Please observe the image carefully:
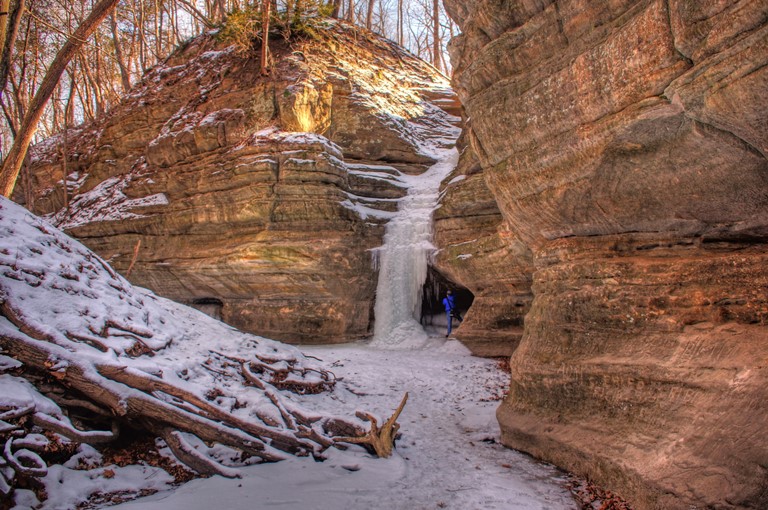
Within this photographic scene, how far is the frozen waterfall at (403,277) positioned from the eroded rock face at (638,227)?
292 inches

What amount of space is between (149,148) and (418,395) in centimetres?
1359

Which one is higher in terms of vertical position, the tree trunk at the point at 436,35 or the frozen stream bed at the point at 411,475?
the tree trunk at the point at 436,35

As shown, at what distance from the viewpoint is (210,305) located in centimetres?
1542

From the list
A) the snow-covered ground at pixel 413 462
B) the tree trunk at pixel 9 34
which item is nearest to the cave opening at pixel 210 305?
the snow-covered ground at pixel 413 462

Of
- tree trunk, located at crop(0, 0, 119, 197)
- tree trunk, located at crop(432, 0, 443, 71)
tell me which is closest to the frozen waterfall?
tree trunk, located at crop(0, 0, 119, 197)

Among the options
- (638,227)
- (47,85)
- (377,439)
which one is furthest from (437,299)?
(47,85)

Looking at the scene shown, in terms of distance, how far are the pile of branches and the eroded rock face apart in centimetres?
251

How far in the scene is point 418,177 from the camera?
1742 cm

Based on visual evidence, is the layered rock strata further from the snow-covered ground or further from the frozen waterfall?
the snow-covered ground

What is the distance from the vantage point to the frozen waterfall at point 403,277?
13.7 m

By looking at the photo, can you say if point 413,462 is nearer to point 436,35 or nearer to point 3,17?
point 3,17

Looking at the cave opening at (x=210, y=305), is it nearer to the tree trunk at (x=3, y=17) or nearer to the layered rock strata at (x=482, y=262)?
the layered rock strata at (x=482, y=262)

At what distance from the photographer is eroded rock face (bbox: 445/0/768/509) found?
3627 mm

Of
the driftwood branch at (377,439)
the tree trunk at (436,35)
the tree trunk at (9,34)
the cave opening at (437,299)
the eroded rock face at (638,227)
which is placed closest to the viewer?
the eroded rock face at (638,227)
